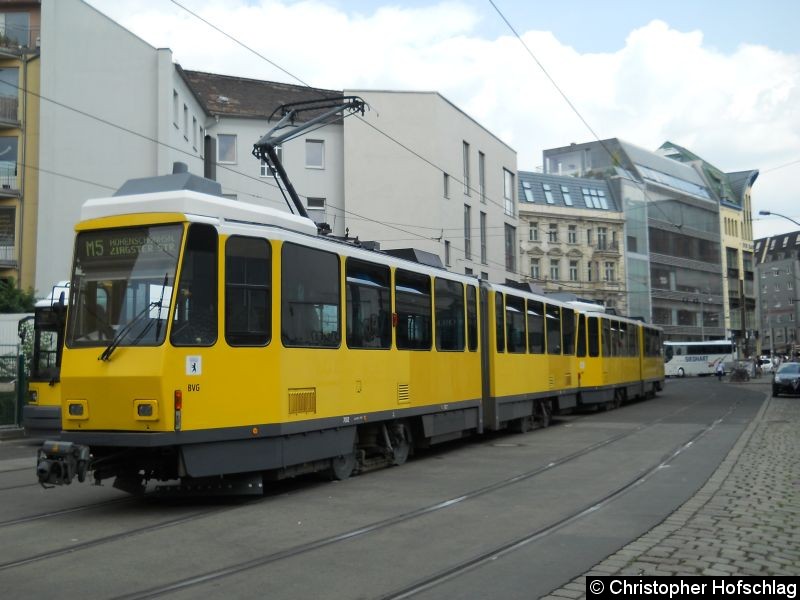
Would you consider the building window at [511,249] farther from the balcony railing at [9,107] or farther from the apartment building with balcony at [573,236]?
the balcony railing at [9,107]

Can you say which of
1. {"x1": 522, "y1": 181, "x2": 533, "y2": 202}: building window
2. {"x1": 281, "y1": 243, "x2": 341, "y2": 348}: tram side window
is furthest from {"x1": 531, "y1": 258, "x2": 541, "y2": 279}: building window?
{"x1": 281, "y1": 243, "x2": 341, "y2": 348}: tram side window

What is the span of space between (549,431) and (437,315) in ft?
21.5

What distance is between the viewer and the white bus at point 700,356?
71625 mm

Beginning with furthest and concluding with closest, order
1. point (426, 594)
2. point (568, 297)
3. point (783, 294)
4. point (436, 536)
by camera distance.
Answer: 1. point (783, 294)
2. point (568, 297)
3. point (436, 536)
4. point (426, 594)

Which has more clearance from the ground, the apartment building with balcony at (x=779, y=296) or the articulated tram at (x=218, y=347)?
the apartment building with balcony at (x=779, y=296)

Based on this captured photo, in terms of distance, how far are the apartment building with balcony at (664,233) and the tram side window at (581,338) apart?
49893 mm

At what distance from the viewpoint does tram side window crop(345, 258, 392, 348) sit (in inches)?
444

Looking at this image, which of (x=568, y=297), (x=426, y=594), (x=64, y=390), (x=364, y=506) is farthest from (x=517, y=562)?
(x=568, y=297)

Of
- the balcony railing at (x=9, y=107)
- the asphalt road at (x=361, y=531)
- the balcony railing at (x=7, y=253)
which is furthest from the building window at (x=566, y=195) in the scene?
the asphalt road at (x=361, y=531)

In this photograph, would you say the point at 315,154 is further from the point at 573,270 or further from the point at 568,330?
the point at 573,270

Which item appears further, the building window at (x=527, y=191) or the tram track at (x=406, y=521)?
the building window at (x=527, y=191)

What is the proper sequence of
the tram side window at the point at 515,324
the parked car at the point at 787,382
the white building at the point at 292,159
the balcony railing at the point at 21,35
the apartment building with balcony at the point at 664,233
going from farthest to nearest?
the apartment building with balcony at the point at 664,233 < the white building at the point at 292,159 < the parked car at the point at 787,382 < the balcony railing at the point at 21,35 < the tram side window at the point at 515,324

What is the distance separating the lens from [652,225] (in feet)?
250

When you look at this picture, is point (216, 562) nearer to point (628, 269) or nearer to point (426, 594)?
point (426, 594)
